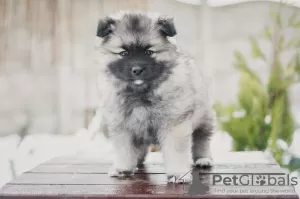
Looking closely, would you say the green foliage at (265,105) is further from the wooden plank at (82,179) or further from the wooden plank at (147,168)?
the wooden plank at (82,179)

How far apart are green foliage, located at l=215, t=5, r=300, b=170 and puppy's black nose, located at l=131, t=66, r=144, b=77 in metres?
1.35

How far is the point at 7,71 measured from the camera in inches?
105

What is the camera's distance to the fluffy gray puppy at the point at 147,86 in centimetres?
141

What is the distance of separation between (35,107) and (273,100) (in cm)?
139

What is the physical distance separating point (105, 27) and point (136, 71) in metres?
0.20

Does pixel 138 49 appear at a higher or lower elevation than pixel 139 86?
higher

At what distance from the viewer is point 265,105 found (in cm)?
264

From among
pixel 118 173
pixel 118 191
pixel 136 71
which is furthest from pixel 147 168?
pixel 136 71

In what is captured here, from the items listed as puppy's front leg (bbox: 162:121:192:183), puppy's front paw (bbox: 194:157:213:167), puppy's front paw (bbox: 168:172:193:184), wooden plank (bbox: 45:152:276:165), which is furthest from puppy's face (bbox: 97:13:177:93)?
wooden plank (bbox: 45:152:276:165)

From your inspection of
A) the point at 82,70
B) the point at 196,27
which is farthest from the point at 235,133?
the point at 82,70

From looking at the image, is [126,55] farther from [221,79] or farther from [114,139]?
[221,79]

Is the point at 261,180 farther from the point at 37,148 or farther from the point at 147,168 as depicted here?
the point at 37,148

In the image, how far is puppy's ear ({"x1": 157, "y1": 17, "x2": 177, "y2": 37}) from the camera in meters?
1.43

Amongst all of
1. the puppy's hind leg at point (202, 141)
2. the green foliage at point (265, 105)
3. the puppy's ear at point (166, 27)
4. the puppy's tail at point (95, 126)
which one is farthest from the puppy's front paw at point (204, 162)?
the puppy's tail at point (95, 126)
